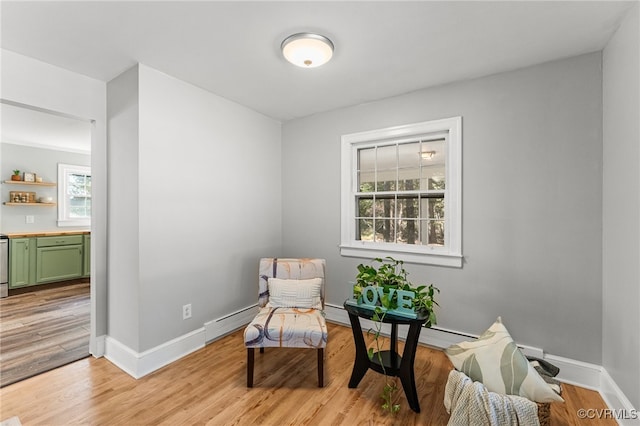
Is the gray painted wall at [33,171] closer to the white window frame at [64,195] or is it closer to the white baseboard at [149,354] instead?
the white window frame at [64,195]

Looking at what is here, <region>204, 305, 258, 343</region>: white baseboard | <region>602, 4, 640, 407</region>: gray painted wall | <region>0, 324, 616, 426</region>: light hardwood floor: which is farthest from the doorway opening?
<region>602, 4, 640, 407</region>: gray painted wall

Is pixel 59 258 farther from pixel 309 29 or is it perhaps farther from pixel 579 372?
pixel 579 372

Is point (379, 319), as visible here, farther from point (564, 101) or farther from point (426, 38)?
point (564, 101)

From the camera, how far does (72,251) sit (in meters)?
4.97

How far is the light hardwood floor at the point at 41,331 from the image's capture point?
7.82 feet

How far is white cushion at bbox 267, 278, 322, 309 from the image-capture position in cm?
258

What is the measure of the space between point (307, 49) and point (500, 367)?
89.9 inches

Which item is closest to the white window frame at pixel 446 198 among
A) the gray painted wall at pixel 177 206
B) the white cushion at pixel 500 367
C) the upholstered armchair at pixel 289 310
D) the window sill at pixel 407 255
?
the window sill at pixel 407 255

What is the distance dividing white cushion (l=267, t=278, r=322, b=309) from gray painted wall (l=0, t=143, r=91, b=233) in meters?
5.06

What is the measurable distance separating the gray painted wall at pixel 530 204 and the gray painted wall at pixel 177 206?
1.79 meters

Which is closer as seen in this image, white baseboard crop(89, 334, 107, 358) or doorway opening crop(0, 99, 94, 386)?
white baseboard crop(89, 334, 107, 358)

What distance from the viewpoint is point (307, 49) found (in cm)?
195

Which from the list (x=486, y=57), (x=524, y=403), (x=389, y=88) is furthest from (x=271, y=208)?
(x=524, y=403)

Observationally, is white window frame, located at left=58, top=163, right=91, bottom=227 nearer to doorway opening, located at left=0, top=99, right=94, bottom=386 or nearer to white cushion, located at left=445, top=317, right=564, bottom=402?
doorway opening, located at left=0, top=99, right=94, bottom=386
